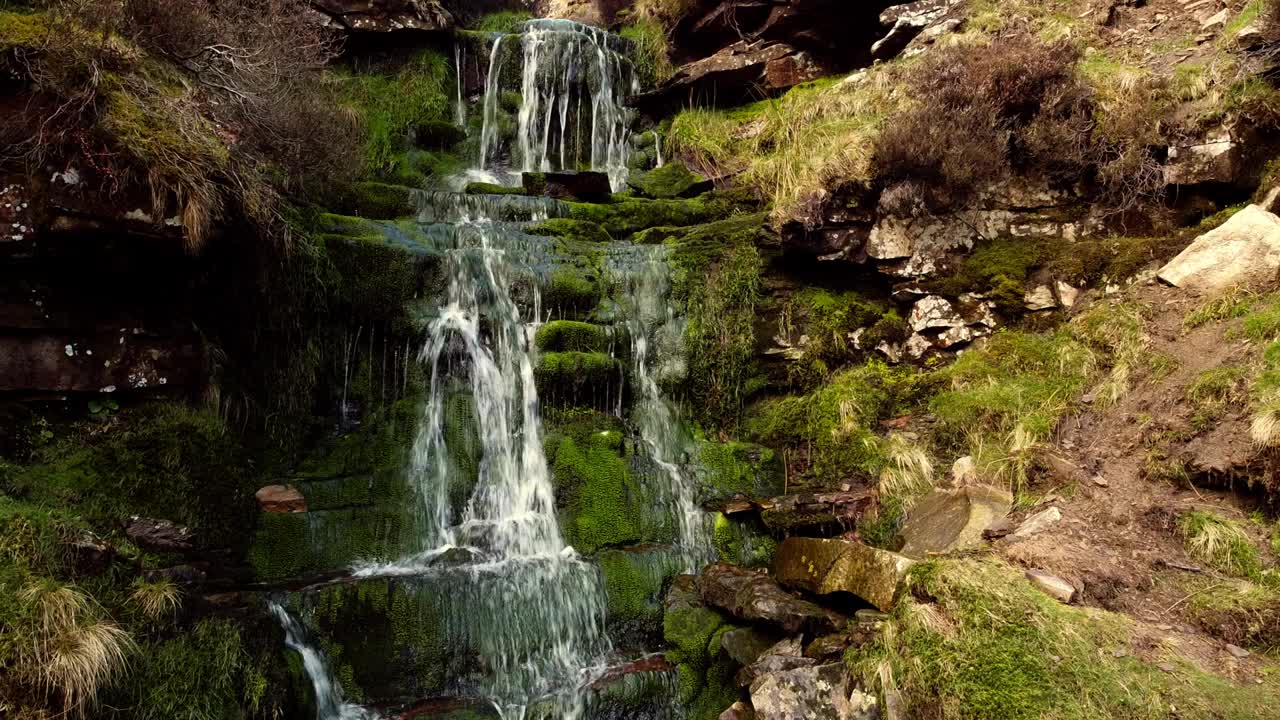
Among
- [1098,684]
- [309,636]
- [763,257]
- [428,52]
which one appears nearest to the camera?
[1098,684]

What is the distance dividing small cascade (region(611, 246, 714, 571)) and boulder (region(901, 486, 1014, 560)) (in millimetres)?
1930

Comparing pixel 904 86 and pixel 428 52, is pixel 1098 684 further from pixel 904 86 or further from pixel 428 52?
pixel 428 52

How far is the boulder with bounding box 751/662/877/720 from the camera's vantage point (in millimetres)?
3781

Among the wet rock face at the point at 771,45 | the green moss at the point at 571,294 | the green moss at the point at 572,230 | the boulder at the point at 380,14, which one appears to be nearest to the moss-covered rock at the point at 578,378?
the green moss at the point at 571,294

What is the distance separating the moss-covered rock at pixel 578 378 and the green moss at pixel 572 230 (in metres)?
1.95

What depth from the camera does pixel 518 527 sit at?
6.11 metres

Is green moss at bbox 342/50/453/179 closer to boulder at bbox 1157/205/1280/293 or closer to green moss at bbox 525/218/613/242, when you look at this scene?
green moss at bbox 525/218/613/242

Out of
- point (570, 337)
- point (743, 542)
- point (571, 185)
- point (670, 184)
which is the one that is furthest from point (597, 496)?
point (670, 184)

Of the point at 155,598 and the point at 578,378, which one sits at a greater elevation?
the point at 578,378

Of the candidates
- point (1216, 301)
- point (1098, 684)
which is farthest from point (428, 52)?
point (1098, 684)

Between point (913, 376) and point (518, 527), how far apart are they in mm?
4259

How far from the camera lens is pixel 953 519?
495cm

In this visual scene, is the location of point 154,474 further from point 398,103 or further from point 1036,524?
point 398,103

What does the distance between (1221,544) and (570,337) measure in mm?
5415
